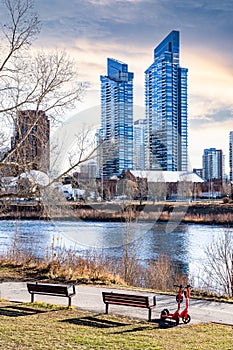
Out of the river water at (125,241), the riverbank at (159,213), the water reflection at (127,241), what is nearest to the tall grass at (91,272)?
the water reflection at (127,241)

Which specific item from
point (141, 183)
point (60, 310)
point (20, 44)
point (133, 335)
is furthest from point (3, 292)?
point (141, 183)

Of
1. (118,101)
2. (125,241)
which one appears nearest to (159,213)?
(125,241)

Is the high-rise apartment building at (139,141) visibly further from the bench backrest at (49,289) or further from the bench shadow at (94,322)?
the bench shadow at (94,322)

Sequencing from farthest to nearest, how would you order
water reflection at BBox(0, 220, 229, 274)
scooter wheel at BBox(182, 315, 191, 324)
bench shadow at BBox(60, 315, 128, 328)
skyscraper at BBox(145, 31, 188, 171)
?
skyscraper at BBox(145, 31, 188, 171) < water reflection at BBox(0, 220, 229, 274) < scooter wheel at BBox(182, 315, 191, 324) < bench shadow at BBox(60, 315, 128, 328)

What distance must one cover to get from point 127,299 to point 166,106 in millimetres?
33429

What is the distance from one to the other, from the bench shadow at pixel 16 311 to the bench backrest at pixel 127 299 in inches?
61.5

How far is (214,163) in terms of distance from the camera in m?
124

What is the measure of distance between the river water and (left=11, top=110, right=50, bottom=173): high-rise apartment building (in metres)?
6.12

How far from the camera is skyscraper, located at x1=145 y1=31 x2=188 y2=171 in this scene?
3491 centimetres

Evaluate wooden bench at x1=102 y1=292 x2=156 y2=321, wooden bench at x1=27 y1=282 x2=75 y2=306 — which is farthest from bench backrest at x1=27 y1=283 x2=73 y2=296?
wooden bench at x1=102 y1=292 x2=156 y2=321

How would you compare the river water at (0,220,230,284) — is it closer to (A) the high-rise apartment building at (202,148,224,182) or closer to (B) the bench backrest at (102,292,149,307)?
(B) the bench backrest at (102,292,149,307)

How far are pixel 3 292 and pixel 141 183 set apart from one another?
35243mm

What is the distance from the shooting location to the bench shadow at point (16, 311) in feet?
31.7

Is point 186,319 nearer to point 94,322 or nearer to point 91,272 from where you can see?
point 94,322
